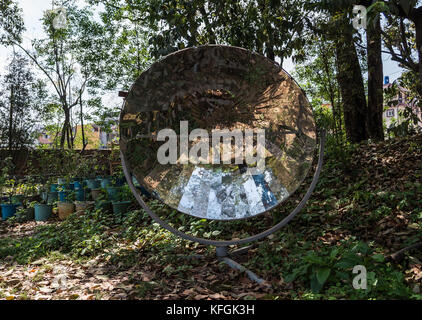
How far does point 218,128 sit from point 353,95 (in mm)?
3476

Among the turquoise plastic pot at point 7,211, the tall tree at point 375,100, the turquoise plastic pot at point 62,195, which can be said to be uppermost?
the tall tree at point 375,100

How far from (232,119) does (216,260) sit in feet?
4.12

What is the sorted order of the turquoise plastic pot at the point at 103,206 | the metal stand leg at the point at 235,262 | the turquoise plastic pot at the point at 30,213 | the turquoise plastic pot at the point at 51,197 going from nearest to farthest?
the metal stand leg at the point at 235,262
the turquoise plastic pot at the point at 103,206
the turquoise plastic pot at the point at 30,213
the turquoise plastic pot at the point at 51,197

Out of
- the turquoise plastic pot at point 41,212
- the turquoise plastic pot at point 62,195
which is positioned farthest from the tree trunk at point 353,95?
the turquoise plastic pot at point 41,212

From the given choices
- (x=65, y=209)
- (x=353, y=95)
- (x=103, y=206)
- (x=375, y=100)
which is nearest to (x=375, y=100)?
(x=375, y=100)

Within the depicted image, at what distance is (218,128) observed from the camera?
2900 mm

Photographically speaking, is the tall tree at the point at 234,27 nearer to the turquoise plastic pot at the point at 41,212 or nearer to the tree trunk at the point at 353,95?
the tree trunk at the point at 353,95

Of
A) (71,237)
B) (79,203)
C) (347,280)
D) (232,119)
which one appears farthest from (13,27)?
(347,280)

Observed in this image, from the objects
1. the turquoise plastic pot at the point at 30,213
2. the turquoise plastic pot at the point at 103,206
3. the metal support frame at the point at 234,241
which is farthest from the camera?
the turquoise plastic pot at the point at 30,213

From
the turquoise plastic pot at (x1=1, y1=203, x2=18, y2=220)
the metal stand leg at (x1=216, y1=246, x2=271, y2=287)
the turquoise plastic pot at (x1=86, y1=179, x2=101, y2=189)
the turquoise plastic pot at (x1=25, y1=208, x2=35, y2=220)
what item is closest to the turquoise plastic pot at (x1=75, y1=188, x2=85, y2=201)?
the turquoise plastic pot at (x1=86, y1=179, x2=101, y2=189)

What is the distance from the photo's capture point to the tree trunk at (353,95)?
5266 millimetres

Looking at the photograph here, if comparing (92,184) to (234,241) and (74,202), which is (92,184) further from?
(234,241)

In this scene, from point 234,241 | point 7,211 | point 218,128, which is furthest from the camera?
point 7,211

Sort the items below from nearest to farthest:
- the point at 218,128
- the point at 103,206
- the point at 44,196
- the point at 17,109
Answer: the point at 218,128 → the point at 103,206 → the point at 44,196 → the point at 17,109
